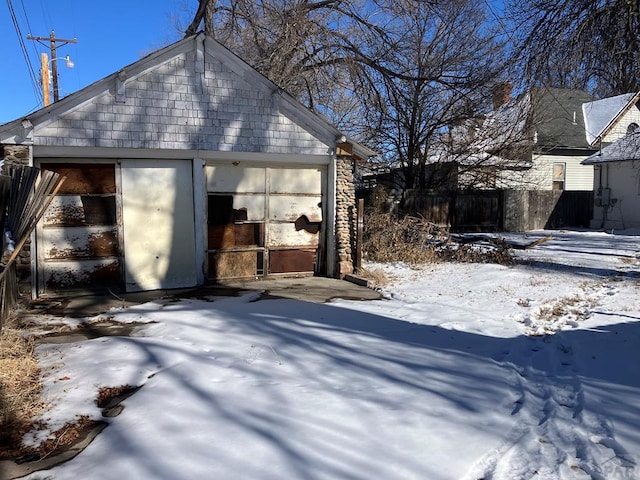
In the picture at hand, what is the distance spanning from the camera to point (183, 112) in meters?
9.19

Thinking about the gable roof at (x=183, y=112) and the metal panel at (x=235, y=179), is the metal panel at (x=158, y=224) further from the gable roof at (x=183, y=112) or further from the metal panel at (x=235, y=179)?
the gable roof at (x=183, y=112)

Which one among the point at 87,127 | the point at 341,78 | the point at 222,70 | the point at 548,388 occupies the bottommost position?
the point at 548,388

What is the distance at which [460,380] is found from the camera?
186 inches

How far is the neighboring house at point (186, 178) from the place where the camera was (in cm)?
869

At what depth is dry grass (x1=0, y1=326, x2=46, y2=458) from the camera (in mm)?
3658

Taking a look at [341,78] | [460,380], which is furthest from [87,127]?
[341,78]

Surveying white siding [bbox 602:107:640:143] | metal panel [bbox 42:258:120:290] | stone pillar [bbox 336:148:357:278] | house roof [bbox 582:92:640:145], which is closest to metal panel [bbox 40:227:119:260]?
metal panel [bbox 42:258:120:290]

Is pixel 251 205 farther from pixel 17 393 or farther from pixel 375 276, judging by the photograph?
pixel 17 393

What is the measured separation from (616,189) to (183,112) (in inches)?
823

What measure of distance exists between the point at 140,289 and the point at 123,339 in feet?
12.0

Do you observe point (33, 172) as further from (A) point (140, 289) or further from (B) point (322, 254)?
(B) point (322, 254)

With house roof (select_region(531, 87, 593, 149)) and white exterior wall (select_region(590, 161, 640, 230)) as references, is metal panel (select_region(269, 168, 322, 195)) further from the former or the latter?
white exterior wall (select_region(590, 161, 640, 230))

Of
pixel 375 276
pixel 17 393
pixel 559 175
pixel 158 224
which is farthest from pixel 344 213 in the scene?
pixel 559 175

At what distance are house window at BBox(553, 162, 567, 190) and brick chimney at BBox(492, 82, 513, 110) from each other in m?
11.2
